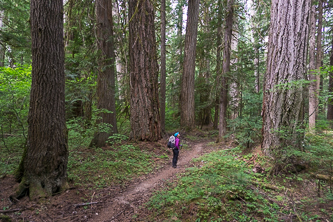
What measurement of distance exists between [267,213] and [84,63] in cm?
680

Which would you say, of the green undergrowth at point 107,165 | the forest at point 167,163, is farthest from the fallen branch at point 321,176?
the green undergrowth at point 107,165

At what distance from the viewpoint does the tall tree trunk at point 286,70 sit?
187 inches

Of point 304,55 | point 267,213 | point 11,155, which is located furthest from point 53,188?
point 304,55

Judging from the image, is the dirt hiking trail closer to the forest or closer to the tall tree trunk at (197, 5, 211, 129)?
the forest

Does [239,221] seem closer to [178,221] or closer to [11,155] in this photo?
[178,221]

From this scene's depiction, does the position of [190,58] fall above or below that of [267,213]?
above

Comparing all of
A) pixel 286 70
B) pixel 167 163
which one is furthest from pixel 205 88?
pixel 286 70

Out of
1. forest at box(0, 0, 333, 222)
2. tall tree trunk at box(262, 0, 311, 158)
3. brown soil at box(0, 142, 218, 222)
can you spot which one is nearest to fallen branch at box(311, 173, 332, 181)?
forest at box(0, 0, 333, 222)

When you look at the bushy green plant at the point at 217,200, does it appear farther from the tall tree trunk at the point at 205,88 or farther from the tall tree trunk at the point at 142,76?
the tall tree trunk at the point at 205,88

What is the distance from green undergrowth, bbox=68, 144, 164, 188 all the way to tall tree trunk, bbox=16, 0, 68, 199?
77 centimetres

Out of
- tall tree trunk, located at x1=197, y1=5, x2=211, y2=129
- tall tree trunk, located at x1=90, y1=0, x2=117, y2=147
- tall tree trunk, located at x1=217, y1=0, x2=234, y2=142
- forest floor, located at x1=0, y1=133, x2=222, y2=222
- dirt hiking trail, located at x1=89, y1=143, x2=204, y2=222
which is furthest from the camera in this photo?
tall tree trunk, located at x1=197, y1=5, x2=211, y2=129

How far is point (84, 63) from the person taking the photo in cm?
679

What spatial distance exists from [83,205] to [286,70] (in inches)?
232

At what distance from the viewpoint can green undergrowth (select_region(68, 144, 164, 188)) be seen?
520 centimetres
